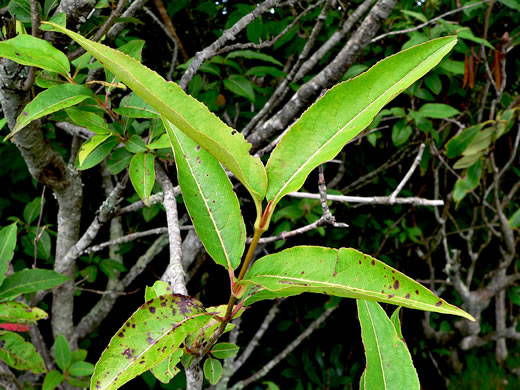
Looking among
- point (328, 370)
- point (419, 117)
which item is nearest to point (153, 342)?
point (419, 117)

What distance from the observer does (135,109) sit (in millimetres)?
1020

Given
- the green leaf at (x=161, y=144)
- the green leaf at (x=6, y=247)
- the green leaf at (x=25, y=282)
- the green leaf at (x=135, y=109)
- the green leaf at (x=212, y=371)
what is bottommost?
the green leaf at (x=25, y=282)

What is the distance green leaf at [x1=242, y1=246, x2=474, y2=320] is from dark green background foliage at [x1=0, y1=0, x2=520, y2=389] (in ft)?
2.66

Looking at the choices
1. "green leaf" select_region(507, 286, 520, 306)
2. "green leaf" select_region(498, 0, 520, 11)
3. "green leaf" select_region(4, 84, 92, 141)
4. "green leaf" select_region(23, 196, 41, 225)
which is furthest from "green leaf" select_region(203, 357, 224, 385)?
"green leaf" select_region(507, 286, 520, 306)

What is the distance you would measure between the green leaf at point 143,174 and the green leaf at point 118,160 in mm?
120

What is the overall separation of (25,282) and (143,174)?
0.56 meters

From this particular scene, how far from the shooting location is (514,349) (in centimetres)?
341

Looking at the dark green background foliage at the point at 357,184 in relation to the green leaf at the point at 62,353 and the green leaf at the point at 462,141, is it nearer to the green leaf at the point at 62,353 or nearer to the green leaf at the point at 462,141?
the green leaf at the point at 462,141

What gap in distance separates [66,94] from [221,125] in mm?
570

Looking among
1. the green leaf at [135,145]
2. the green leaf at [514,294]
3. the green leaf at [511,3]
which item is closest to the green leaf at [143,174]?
the green leaf at [135,145]

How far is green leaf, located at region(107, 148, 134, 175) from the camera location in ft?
3.77

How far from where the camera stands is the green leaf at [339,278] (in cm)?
48

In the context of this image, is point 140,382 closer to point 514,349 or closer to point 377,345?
point 377,345

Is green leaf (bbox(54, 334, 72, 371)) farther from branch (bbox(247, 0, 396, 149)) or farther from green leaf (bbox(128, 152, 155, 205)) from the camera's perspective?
branch (bbox(247, 0, 396, 149))
